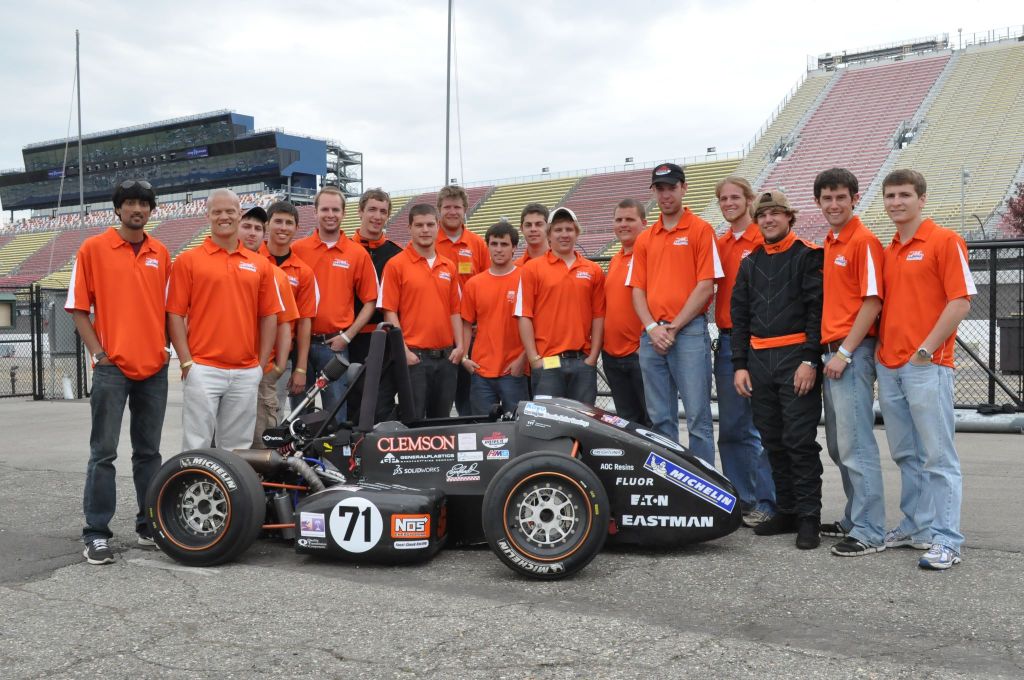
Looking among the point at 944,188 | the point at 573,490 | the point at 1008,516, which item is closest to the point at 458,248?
the point at 573,490

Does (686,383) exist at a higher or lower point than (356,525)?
higher

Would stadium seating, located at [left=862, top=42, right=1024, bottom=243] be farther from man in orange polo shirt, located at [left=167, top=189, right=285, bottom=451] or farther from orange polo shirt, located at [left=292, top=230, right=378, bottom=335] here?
man in orange polo shirt, located at [left=167, top=189, right=285, bottom=451]

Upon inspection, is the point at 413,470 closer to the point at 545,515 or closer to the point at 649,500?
the point at 545,515

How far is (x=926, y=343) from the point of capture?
4.54 meters

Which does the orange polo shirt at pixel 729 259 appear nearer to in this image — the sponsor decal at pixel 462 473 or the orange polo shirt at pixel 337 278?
the sponsor decal at pixel 462 473

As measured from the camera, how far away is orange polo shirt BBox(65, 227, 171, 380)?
501 cm

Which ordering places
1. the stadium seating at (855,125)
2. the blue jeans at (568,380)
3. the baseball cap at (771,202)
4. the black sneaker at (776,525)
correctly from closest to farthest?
1. the baseball cap at (771,202)
2. the black sneaker at (776,525)
3. the blue jeans at (568,380)
4. the stadium seating at (855,125)

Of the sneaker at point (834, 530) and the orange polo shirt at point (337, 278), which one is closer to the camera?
the sneaker at point (834, 530)

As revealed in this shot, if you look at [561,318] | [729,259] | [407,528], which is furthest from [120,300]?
[729,259]

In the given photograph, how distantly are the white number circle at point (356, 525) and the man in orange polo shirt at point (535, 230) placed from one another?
7.97ft

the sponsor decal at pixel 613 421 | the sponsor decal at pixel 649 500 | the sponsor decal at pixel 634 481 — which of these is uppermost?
Result: the sponsor decal at pixel 613 421

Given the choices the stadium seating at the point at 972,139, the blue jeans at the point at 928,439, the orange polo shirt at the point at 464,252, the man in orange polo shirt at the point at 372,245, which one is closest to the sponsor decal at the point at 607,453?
the blue jeans at the point at 928,439

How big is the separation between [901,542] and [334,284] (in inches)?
153

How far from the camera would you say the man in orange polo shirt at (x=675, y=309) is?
5.63 m
